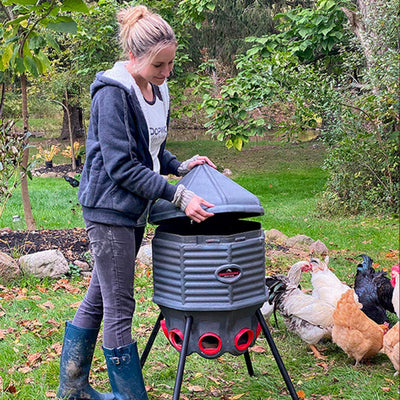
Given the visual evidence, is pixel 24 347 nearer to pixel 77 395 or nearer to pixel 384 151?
pixel 77 395

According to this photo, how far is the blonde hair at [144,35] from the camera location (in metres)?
2.38

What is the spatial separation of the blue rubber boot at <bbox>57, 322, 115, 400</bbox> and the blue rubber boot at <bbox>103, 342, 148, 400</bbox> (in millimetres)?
184

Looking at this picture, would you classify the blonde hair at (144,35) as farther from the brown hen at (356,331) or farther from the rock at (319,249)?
the rock at (319,249)

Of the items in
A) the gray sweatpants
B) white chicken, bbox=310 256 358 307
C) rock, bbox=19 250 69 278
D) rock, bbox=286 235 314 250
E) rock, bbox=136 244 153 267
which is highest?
the gray sweatpants

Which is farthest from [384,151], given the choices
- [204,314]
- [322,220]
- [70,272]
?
[204,314]

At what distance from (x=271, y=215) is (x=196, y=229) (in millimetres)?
6464

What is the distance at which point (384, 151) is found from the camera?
27.5 feet

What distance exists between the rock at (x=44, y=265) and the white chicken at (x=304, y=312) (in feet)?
7.30

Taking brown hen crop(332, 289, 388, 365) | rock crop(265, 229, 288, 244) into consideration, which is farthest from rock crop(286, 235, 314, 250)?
brown hen crop(332, 289, 388, 365)

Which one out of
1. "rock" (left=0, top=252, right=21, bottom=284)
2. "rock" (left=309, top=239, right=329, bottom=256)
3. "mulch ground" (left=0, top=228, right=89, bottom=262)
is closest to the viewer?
"rock" (left=0, top=252, right=21, bottom=284)

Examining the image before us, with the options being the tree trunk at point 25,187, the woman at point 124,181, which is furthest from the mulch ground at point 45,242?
the woman at point 124,181

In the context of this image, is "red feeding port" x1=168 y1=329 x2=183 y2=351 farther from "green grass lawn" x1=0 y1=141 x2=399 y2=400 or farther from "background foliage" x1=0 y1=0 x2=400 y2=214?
"background foliage" x1=0 y1=0 x2=400 y2=214

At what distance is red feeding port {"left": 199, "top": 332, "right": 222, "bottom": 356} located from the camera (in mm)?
2580

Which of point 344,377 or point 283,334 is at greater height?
point 344,377
